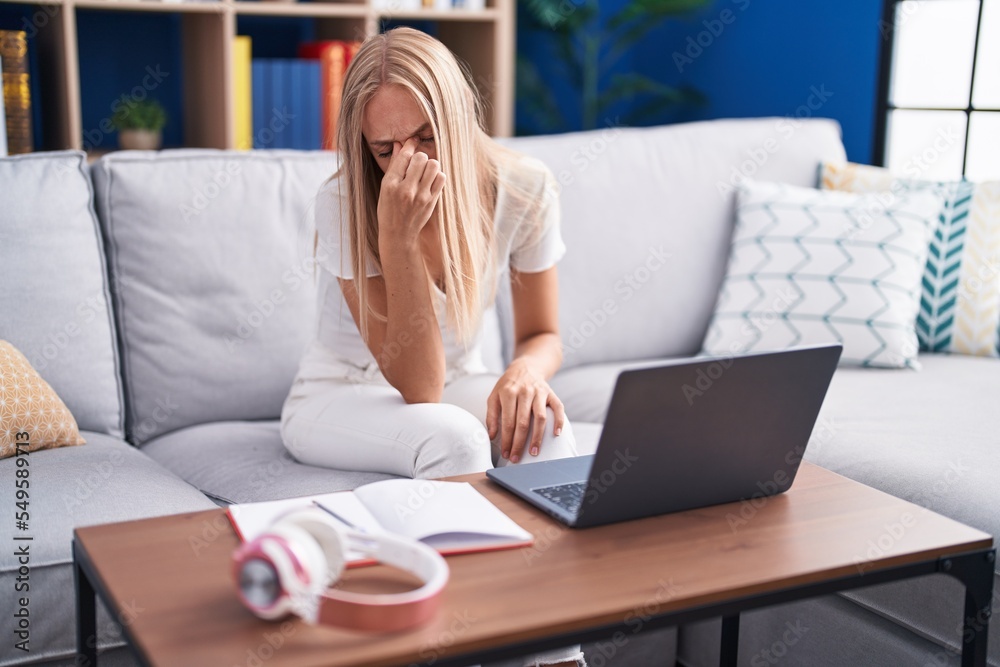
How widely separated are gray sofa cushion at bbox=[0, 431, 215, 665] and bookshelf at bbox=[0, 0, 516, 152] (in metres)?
1.28

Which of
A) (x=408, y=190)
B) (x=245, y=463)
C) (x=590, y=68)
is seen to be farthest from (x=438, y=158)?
(x=590, y=68)

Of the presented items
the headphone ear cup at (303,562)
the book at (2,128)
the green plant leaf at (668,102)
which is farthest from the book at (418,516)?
the green plant leaf at (668,102)

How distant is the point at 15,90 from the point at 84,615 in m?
1.82

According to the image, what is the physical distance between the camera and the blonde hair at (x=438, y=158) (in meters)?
1.53

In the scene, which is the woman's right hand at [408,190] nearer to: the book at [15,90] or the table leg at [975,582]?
the table leg at [975,582]

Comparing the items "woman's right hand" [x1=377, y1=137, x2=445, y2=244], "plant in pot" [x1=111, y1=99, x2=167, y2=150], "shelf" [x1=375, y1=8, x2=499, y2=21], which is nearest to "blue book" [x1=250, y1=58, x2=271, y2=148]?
"plant in pot" [x1=111, y1=99, x2=167, y2=150]

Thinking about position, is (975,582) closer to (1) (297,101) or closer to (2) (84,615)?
(2) (84,615)

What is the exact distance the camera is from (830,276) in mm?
2160

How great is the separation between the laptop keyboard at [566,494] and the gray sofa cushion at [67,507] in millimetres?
559

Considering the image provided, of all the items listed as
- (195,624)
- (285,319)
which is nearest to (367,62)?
(285,319)

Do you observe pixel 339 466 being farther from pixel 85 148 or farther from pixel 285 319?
pixel 85 148

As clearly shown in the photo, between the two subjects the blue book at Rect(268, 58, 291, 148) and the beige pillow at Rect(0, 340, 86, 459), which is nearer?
the beige pillow at Rect(0, 340, 86, 459)

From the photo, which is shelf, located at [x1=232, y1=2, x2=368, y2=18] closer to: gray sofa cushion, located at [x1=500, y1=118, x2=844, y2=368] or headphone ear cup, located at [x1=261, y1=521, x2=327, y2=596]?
gray sofa cushion, located at [x1=500, y1=118, x2=844, y2=368]

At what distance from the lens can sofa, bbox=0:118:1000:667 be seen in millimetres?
1511
